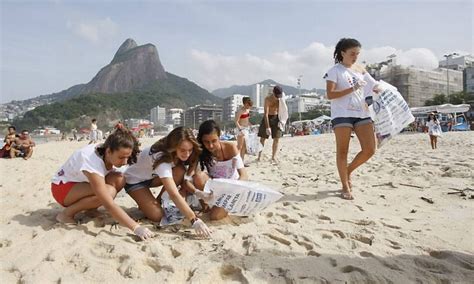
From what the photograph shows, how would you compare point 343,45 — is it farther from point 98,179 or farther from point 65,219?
point 65,219

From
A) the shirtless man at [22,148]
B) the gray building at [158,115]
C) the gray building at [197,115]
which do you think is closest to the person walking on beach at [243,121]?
the shirtless man at [22,148]

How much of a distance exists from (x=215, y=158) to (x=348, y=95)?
1451 mm

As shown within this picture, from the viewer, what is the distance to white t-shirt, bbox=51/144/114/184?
2514 mm

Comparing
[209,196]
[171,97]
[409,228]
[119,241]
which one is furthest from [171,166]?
[171,97]

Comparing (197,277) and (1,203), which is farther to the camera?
(1,203)

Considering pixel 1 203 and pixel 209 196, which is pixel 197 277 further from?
pixel 1 203

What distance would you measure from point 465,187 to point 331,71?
1.84m

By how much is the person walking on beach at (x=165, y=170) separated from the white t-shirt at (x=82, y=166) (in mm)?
270

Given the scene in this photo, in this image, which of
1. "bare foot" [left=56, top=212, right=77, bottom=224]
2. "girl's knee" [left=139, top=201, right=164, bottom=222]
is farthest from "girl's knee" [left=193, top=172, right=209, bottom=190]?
"bare foot" [left=56, top=212, right=77, bottom=224]

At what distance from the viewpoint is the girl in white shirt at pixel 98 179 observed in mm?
2475

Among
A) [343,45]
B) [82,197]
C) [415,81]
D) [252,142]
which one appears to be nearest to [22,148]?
[252,142]

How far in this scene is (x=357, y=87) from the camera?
342 centimetres

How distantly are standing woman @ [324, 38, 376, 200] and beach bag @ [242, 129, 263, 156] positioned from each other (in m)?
2.71

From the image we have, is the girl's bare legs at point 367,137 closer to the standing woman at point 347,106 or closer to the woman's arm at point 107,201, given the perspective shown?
the standing woman at point 347,106
